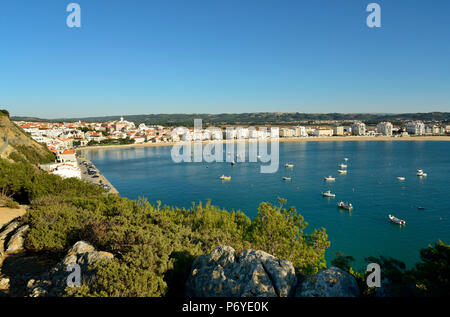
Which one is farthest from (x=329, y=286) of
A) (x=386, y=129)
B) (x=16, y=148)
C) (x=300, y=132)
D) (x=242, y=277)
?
(x=386, y=129)

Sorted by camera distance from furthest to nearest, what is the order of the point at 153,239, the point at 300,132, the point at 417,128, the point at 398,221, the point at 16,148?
the point at 300,132 < the point at 417,128 < the point at 16,148 < the point at 398,221 < the point at 153,239

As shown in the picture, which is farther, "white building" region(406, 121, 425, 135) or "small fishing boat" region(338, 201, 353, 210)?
"white building" region(406, 121, 425, 135)

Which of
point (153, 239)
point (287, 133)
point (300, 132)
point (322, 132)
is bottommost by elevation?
point (153, 239)

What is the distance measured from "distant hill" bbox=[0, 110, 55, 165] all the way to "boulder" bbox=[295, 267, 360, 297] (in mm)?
40903

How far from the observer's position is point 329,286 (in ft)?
20.4

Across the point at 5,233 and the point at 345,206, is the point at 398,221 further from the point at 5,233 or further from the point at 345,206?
the point at 5,233

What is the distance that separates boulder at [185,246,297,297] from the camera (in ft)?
20.9

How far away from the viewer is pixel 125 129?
137 meters

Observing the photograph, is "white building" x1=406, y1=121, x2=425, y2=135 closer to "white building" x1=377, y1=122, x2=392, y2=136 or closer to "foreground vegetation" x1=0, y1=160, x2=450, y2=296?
"white building" x1=377, y1=122, x2=392, y2=136

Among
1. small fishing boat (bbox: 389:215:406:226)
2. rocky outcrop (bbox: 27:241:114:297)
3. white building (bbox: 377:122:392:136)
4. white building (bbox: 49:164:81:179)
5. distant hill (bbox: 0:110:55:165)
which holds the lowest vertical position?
small fishing boat (bbox: 389:215:406:226)

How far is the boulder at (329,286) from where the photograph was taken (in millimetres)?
6166

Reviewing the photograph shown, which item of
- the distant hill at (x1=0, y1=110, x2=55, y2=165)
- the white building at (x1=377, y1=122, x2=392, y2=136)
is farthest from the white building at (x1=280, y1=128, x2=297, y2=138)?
the distant hill at (x1=0, y1=110, x2=55, y2=165)

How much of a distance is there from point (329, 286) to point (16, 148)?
49331mm
